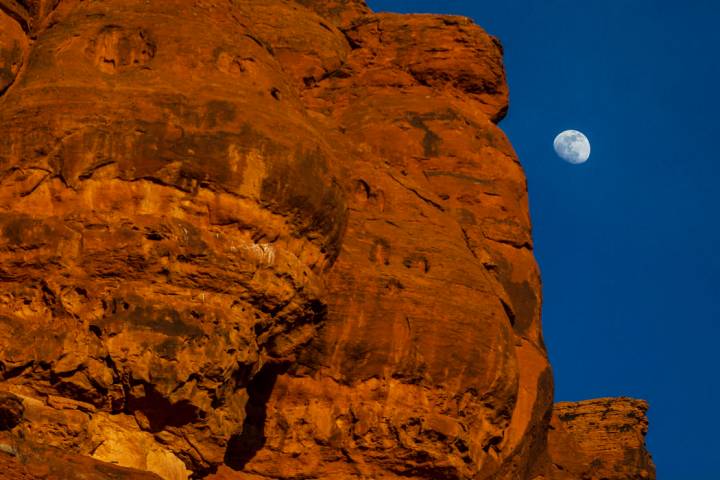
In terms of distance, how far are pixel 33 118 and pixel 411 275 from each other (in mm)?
9193

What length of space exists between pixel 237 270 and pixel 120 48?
5130 mm

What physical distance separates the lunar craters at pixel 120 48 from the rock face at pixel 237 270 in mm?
42

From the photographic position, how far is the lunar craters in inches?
986

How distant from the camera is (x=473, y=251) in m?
32.0

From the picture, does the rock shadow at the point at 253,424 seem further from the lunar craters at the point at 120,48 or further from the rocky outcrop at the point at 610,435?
the rocky outcrop at the point at 610,435

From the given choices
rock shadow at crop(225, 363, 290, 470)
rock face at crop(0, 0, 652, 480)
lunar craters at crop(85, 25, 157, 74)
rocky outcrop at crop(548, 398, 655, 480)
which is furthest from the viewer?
rocky outcrop at crop(548, 398, 655, 480)

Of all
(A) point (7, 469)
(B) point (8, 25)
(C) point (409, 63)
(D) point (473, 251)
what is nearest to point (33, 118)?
A: (B) point (8, 25)

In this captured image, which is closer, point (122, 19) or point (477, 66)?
point (122, 19)

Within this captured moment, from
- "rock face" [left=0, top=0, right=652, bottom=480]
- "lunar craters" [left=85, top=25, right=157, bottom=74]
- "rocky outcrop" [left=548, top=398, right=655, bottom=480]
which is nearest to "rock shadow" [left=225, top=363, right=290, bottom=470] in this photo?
"rock face" [left=0, top=0, right=652, bottom=480]

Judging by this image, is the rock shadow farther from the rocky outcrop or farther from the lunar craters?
the rocky outcrop

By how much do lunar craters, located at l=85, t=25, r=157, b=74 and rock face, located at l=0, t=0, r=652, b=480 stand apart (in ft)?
0.14

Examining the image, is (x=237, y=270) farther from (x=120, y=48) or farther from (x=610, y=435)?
(x=610, y=435)

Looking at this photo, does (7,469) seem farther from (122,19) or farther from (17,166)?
(122,19)

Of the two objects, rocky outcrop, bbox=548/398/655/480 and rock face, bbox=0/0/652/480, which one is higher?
rocky outcrop, bbox=548/398/655/480
